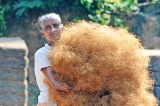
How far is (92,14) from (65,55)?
4.43m

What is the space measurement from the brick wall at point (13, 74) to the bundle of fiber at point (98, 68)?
208cm

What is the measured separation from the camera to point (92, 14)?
688cm

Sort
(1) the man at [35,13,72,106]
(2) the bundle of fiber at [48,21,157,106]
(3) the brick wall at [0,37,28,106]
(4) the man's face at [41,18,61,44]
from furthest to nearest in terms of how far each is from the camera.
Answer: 1. (3) the brick wall at [0,37,28,106]
2. (4) the man's face at [41,18,61,44]
3. (1) the man at [35,13,72,106]
4. (2) the bundle of fiber at [48,21,157,106]

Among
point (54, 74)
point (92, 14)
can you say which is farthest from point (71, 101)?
point (92, 14)

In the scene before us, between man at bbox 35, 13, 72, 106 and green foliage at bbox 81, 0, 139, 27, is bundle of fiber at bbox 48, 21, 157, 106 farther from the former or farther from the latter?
green foliage at bbox 81, 0, 139, 27

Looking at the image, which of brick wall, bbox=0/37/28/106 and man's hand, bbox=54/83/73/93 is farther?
brick wall, bbox=0/37/28/106

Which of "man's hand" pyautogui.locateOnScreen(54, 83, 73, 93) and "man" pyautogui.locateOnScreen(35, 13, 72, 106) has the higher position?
"man" pyautogui.locateOnScreen(35, 13, 72, 106)

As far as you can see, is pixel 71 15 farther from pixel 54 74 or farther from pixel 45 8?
pixel 54 74

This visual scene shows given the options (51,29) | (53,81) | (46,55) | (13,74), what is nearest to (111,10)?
(13,74)

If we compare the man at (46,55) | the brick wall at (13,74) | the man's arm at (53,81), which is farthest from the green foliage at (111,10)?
the man's arm at (53,81)

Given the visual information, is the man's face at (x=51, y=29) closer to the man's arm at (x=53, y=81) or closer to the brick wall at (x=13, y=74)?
the man's arm at (x=53, y=81)

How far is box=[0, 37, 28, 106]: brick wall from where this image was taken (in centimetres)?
460

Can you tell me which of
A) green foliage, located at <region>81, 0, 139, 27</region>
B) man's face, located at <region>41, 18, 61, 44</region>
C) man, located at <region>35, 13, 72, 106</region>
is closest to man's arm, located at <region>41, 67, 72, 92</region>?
man, located at <region>35, 13, 72, 106</region>

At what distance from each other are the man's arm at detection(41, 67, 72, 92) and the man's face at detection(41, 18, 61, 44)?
0.78 ft
